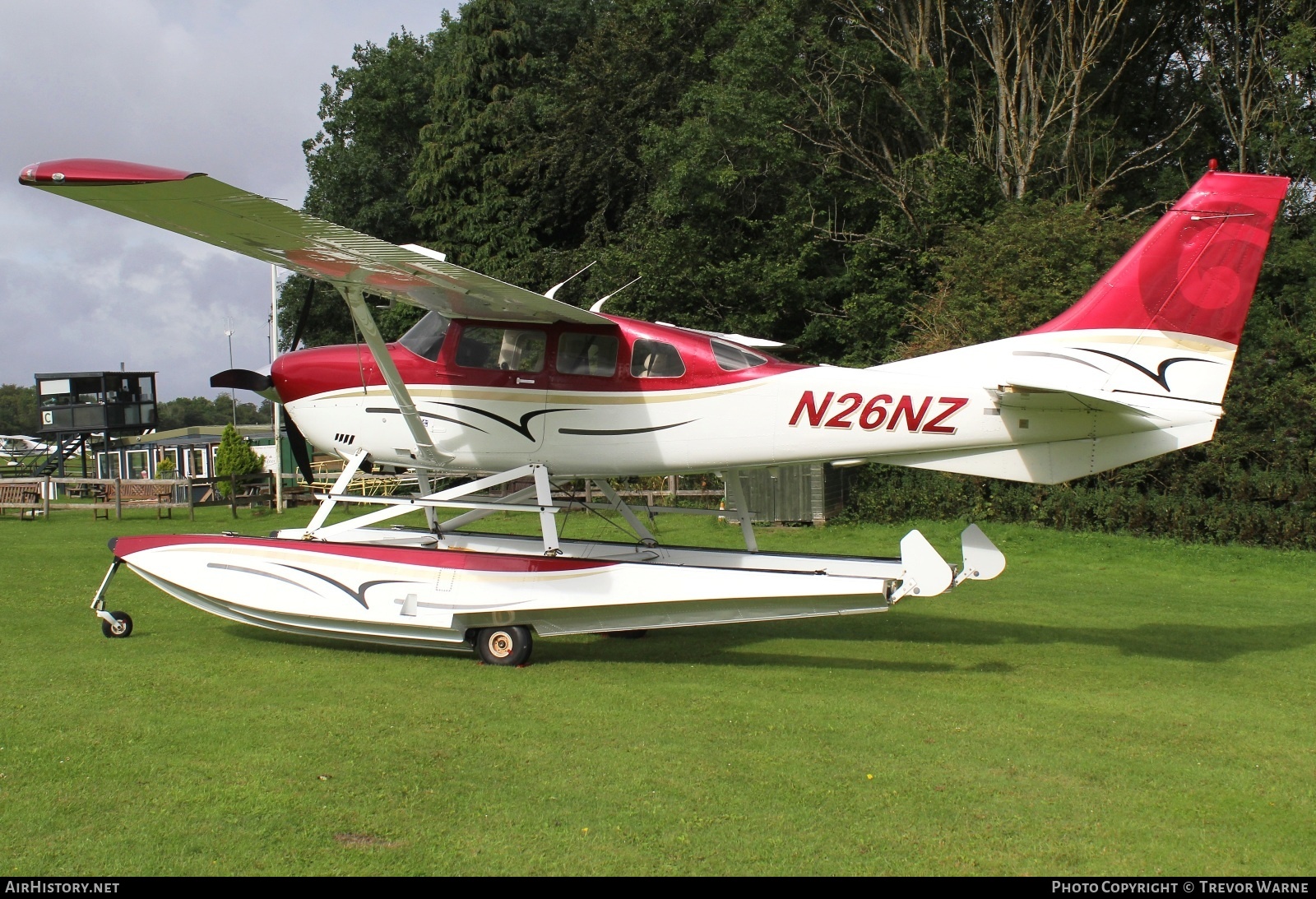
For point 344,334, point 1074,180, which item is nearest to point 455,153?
point 344,334

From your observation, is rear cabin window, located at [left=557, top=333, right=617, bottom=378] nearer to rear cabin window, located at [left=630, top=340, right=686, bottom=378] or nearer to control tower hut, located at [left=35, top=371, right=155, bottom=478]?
rear cabin window, located at [left=630, top=340, right=686, bottom=378]

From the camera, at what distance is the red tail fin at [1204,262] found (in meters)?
8.89

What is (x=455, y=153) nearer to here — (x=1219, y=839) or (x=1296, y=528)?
(x=1296, y=528)

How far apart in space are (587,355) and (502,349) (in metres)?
0.84

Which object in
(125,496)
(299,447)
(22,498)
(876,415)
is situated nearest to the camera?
(876,415)

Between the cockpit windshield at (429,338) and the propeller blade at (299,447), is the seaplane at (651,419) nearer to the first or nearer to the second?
the cockpit windshield at (429,338)

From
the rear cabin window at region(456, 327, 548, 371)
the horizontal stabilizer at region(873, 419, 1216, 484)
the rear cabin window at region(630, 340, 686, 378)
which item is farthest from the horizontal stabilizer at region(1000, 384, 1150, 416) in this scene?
the rear cabin window at region(456, 327, 548, 371)

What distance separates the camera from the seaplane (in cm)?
866

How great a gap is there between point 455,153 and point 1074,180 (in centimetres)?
1993

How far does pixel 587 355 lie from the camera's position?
9.80m

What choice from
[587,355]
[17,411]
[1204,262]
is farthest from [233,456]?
[17,411]

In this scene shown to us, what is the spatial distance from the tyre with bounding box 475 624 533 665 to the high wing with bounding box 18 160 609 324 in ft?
9.52

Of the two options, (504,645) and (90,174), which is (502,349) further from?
(90,174)
